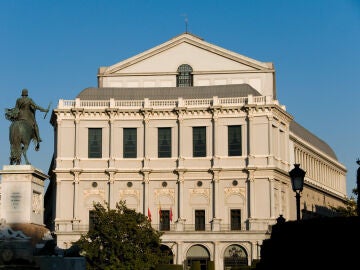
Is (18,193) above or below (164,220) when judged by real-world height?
below

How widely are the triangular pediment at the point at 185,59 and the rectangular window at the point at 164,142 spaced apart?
14.4m

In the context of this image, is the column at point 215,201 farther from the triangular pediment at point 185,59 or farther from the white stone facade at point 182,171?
the triangular pediment at point 185,59

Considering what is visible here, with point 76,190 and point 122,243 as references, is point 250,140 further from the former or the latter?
point 122,243

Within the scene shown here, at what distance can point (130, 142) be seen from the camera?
297 feet

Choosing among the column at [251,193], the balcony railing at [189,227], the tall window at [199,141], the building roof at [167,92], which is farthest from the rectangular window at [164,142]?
the column at [251,193]

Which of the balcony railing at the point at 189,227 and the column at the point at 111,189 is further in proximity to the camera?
the column at the point at 111,189

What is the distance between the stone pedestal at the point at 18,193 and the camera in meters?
27.4

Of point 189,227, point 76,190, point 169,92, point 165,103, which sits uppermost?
point 169,92

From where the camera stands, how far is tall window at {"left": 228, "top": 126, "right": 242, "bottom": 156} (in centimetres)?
8856

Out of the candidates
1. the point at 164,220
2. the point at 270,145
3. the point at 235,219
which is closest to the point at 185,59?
the point at 270,145

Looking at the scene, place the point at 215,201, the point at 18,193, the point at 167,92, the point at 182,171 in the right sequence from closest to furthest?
the point at 18,193, the point at 215,201, the point at 182,171, the point at 167,92

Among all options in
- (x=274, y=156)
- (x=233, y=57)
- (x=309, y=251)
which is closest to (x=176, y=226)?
(x=274, y=156)

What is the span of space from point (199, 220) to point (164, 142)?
9133mm

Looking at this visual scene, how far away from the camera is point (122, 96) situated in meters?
95.0
